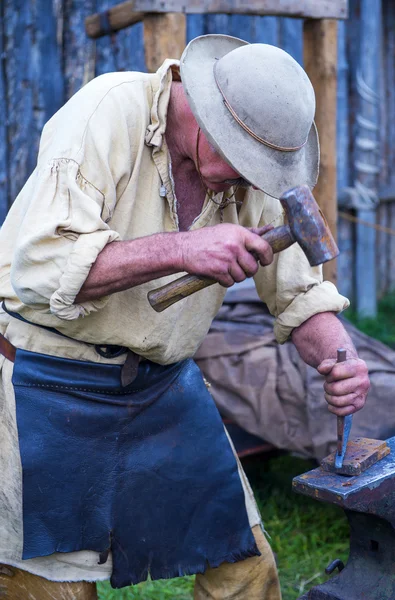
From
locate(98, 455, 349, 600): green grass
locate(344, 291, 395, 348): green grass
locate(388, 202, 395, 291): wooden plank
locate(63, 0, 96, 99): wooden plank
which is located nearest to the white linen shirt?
locate(98, 455, 349, 600): green grass

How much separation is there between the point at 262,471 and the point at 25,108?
8.49 ft

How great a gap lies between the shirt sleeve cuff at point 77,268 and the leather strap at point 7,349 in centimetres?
40

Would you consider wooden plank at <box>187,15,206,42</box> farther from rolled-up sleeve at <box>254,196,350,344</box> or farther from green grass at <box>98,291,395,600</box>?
rolled-up sleeve at <box>254,196,350,344</box>

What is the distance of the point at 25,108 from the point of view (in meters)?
4.93

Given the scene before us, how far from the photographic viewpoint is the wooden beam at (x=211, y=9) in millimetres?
3906

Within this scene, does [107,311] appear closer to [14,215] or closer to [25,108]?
[14,215]

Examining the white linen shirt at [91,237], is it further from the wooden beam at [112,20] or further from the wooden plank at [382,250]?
the wooden plank at [382,250]

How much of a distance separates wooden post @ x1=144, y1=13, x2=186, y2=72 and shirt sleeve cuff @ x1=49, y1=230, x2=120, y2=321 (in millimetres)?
2067

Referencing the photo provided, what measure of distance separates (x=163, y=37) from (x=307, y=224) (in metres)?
2.13

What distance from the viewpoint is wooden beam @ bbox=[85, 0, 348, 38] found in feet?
12.8

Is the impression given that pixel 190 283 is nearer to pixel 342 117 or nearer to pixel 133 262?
pixel 133 262

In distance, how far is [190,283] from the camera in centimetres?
221

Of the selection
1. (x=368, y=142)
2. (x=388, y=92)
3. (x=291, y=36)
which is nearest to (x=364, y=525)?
(x=291, y=36)

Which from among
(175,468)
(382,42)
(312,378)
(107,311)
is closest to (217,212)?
(107,311)
